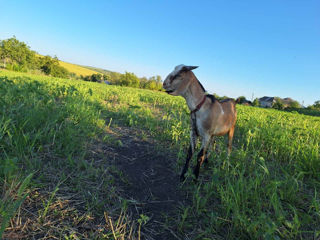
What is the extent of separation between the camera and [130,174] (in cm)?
224

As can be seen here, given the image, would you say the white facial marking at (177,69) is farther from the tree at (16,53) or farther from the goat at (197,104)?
the tree at (16,53)

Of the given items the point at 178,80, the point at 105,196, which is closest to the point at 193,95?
the point at 178,80

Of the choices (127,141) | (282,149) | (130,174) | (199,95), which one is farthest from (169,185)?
(282,149)

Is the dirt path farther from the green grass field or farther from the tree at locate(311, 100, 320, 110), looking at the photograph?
the tree at locate(311, 100, 320, 110)

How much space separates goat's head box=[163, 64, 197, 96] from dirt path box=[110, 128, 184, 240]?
3.99 feet

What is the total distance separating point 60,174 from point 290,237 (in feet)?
7.89

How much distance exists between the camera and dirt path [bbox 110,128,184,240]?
62.7 inches

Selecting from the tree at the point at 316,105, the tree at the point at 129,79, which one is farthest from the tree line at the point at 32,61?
the tree at the point at 316,105

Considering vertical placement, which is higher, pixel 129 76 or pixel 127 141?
pixel 129 76

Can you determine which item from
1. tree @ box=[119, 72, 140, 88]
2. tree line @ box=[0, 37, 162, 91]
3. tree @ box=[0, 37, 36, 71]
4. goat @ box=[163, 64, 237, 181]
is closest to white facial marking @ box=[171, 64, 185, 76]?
goat @ box=[163, 64, 237, 181]

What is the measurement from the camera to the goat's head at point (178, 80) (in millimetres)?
1830

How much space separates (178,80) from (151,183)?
4.47 ft

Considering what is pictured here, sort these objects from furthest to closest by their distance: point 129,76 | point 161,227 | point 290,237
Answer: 1. point 129,76
2. point 161,227
3. point 290,237

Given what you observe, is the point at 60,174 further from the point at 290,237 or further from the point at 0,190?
the point at 290,237
